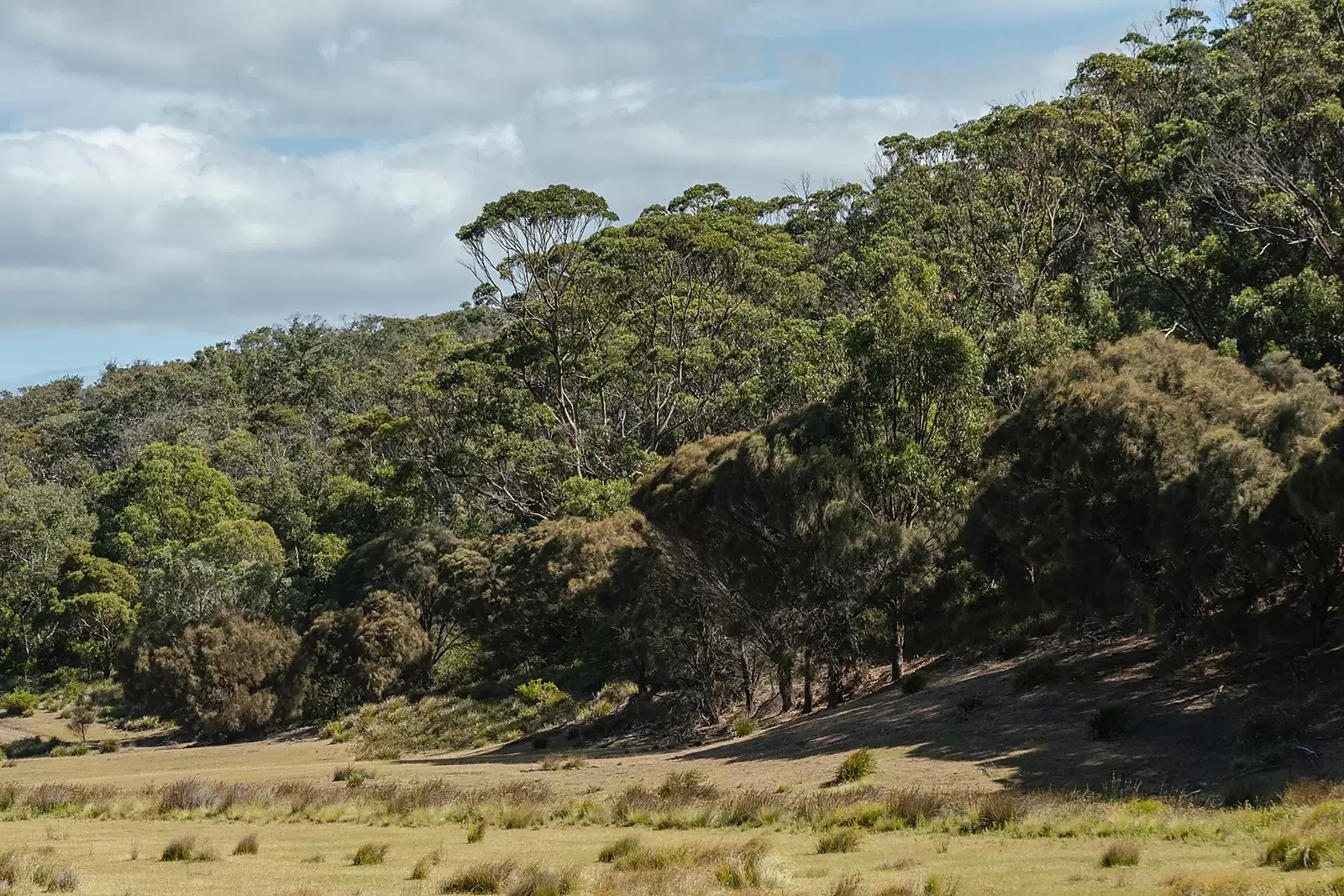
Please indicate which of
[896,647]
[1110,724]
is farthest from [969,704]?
[896,647]

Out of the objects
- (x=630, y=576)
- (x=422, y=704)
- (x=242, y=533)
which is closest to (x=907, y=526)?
(x=630, y=576)

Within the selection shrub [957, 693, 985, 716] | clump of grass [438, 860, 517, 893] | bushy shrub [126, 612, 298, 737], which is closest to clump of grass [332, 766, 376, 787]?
shrub [957, 693, 985, 716]

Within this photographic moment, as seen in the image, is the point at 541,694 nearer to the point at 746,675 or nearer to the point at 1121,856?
the point at 746,675

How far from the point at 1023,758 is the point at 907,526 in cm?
1052

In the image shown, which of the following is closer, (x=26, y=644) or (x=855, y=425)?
(x=855, y=425)

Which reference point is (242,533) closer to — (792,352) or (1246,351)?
(792,352)

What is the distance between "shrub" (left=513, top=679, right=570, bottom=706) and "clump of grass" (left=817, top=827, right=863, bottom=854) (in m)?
29.5

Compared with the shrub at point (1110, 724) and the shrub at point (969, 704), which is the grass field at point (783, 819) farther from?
the shrub at point (1110, 724)

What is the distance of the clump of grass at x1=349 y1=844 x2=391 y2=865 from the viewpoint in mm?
17016

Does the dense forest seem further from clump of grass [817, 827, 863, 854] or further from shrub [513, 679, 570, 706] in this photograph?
clump of grass [817, 827, 863, 854]

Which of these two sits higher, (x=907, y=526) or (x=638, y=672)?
(x=907, y=526)

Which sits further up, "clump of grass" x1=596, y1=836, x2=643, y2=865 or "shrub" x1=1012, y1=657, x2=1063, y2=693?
"clump of grass" x1=596, y1=836, x2=643, y2=865

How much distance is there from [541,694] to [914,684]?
1786cm

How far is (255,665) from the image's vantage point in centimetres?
5103
